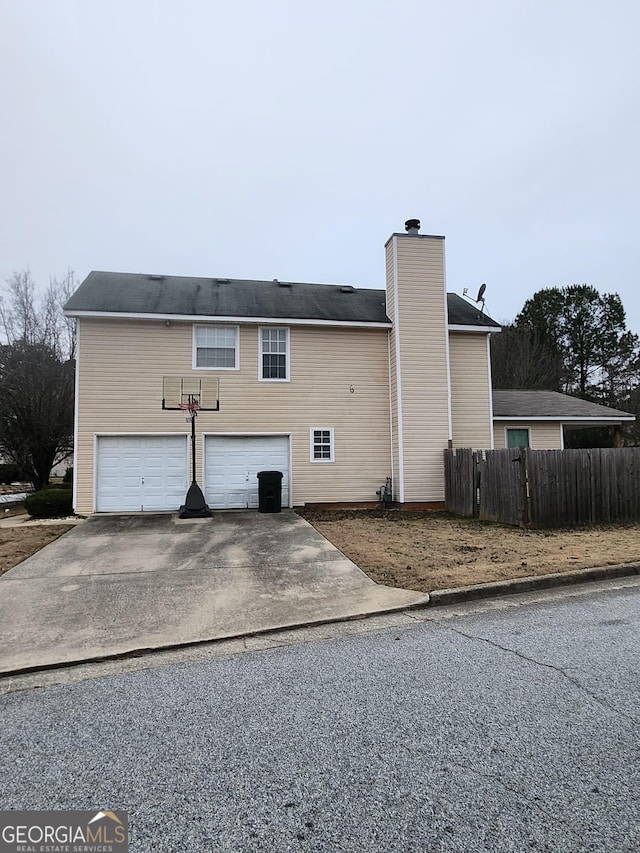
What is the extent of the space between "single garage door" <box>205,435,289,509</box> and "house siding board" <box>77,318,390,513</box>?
0.26 m

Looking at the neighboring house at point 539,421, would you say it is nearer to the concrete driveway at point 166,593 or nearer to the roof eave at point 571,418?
the roof eave at point 571,418

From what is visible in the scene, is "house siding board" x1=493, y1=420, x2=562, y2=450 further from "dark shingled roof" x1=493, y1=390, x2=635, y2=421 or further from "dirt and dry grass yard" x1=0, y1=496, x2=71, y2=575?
"dirt and dry grass yard" x1=0, y1=496, x2=71, y2=575

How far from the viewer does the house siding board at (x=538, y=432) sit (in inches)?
637

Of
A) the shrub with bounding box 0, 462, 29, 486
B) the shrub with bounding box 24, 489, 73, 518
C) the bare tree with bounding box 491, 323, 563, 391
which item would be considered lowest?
the shrub with bounding box 24, 489, 73, 518

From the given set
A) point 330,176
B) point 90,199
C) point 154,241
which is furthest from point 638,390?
point 90,199

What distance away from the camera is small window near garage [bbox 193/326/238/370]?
12.9 m

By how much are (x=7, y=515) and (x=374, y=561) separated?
1110 centimetres

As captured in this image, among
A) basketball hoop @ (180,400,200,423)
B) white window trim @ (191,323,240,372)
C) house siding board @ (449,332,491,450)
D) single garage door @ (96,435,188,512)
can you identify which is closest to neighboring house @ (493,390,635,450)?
house siding board @ (449,332,491,450)

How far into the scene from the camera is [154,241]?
2298 centimetres

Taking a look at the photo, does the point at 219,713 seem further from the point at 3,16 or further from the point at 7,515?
the point at 7,515

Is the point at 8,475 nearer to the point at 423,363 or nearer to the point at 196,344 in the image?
the point at 196,344

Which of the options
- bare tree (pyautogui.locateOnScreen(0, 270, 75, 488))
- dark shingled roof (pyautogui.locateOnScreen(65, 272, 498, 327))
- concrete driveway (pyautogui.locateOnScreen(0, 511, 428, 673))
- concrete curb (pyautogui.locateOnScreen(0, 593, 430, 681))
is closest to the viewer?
concrete curb (pyautogui.locateOnScreen(0, 593, 430, 681))

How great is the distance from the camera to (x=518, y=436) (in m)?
16.4

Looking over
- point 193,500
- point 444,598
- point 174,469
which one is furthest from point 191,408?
point 444,598
